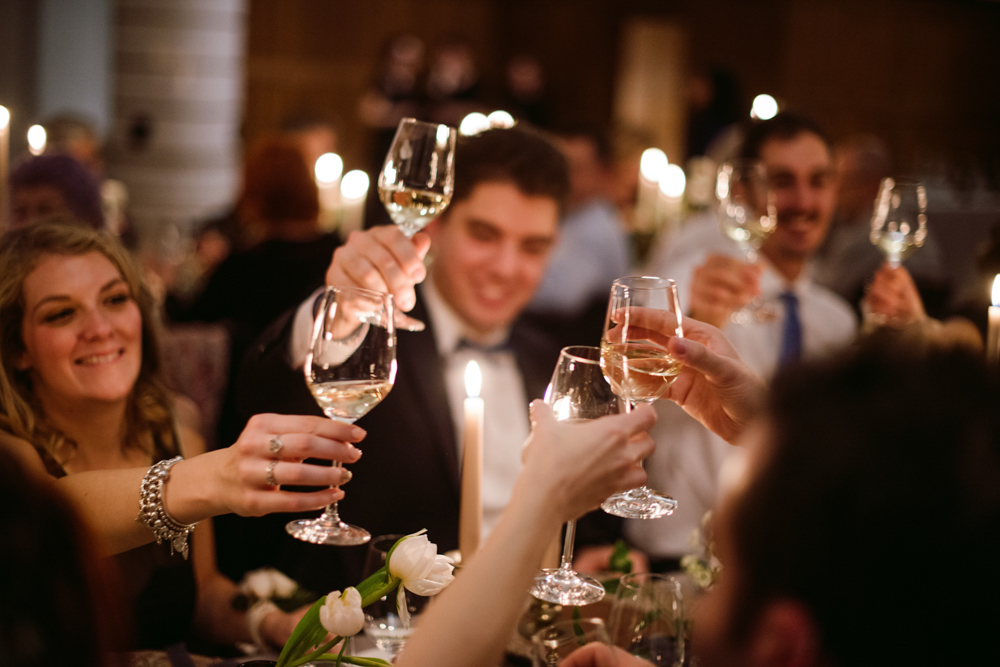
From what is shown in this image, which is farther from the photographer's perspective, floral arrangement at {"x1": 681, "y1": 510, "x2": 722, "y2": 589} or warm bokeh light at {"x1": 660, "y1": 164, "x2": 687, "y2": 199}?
warm bokeh light at {"x1": 660, "y1": 164, "x2": 687, "y2": 199}

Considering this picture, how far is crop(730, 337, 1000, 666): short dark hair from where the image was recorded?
2.54 ft

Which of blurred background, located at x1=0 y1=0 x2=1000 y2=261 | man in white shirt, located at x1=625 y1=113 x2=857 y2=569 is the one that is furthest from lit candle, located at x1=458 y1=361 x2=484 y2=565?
blurred background, located at x1=0 y1=0 x2=1000 y2=261

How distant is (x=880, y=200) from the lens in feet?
7.42

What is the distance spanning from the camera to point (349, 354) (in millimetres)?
1299

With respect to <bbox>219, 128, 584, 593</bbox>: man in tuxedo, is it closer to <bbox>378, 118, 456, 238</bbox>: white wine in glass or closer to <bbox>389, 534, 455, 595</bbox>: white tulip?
<bbox>378, 118, 456, 238</bbox>: white wine in glass

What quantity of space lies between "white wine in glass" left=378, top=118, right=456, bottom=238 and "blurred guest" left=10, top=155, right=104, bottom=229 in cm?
180

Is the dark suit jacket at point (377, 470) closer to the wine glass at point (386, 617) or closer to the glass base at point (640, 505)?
the wine glass at point (386, 617)

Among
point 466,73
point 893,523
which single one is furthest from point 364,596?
point 466,73

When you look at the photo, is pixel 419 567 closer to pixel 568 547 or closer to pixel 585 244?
pixel 568 547

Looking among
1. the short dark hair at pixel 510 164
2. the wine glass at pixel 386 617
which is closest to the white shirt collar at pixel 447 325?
the short dark hair at pixel 510 164

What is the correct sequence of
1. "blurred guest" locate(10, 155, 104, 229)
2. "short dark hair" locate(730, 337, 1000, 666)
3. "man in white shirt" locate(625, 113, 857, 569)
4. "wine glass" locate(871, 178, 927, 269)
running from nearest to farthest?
"short dark hair" locate(730, 337, 1000, 666)
"wine glass" locate(871, 178, 927, 269)
"man in white shirt" locate(625, 113, 857, 569)
"blurred guest" locate(10, 155, 104, 229)

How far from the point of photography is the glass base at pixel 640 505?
1.30m

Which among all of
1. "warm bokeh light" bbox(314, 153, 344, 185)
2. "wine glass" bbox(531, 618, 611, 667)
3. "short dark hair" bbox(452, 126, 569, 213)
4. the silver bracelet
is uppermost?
"warm bokeh light" bbox(314, 153, 344, 185)

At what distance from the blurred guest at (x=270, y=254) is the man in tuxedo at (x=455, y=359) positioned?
1.17 metres
